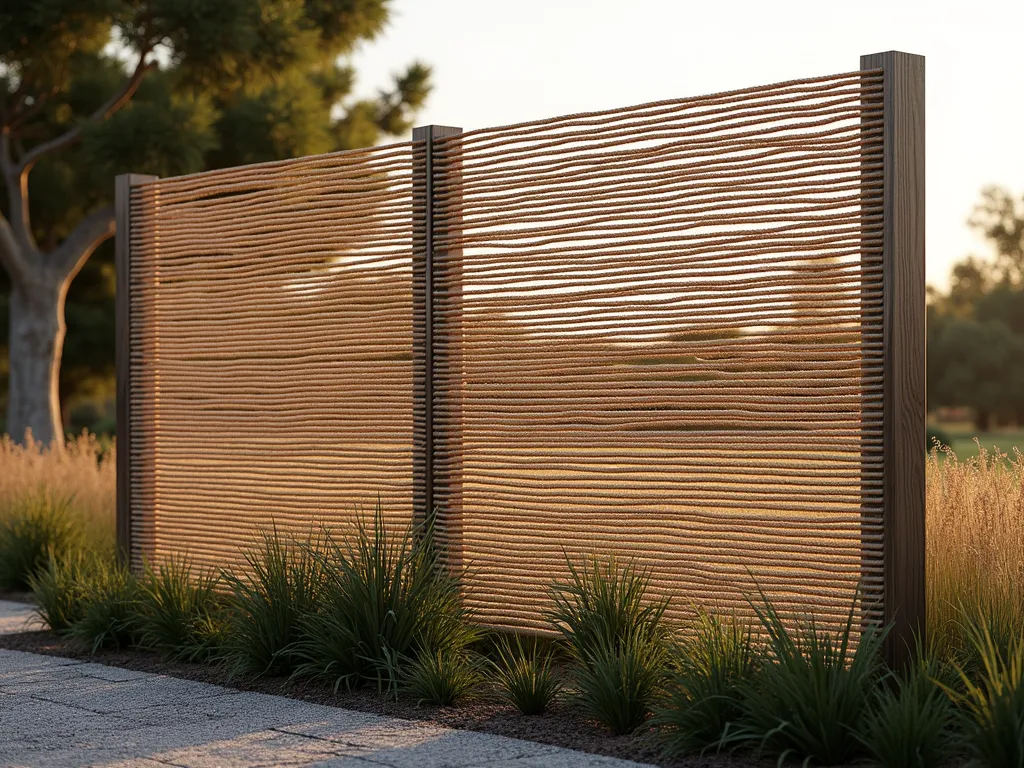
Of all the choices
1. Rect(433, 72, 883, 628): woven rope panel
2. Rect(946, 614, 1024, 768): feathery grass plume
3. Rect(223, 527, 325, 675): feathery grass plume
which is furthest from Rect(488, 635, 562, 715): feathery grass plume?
Rect(946, 614, 1024, 768): feathery grass plume

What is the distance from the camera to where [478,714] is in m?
5.19

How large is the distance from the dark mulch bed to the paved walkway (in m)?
0.09

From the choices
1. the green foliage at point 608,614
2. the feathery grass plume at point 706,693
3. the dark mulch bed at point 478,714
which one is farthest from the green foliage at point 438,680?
A: the feathery grass plume at point 706,693

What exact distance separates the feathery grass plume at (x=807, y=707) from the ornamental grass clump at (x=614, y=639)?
505 mm

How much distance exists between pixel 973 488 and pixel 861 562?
1.05 m

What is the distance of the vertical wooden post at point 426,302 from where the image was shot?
22.0 feet

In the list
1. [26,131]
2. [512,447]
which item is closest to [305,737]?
[512,447]

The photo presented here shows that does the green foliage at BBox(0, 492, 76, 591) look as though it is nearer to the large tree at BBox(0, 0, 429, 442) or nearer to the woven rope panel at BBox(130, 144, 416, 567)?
the woven rope panel at BBox(130, 144, 416, 567)


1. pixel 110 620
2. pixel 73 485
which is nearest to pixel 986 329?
pixel 73 485

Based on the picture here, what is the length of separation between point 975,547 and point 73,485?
7.34m

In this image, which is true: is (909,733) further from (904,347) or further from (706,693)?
(904,347)

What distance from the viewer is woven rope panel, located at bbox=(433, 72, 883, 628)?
210 inches

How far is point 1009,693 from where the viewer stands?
13.2 ft

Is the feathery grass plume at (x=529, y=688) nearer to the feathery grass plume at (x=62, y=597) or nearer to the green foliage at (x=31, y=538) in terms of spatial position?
the feathery grass plume at (x=62, y=597)
